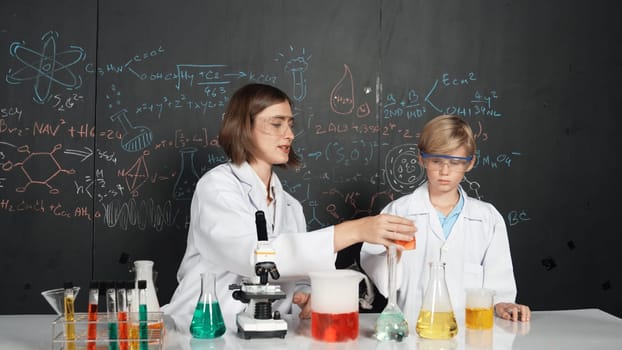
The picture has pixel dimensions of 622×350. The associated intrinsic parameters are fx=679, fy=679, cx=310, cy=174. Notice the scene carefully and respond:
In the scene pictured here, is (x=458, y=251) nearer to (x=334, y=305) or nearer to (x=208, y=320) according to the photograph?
(x=334, y=305)

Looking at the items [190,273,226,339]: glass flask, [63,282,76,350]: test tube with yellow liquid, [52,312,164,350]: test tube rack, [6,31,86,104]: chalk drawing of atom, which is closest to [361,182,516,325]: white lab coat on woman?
[190,273,226,339]: glass flask

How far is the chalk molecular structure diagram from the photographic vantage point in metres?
3.66

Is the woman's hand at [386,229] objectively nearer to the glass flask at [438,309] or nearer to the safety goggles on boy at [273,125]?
the glass flask at [438,309]

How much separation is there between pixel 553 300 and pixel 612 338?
2.05 meters

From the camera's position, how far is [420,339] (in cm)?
191

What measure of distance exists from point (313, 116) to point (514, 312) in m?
1.90

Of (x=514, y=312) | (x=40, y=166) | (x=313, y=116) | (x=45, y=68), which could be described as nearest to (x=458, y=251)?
(x=514, y=312)

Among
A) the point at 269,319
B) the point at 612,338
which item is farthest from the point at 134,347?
the point at 612,338

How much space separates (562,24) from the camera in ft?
13.1

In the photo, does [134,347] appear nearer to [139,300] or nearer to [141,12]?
[139,300]

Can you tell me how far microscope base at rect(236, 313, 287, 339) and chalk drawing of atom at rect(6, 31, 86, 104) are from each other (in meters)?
2.31

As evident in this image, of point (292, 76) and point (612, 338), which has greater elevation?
point (292, 76)

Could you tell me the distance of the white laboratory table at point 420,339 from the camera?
6.02ft

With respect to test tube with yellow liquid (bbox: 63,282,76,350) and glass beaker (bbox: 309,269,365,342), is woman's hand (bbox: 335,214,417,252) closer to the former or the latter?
glass beaker (bbox: 309,269,365,342)
